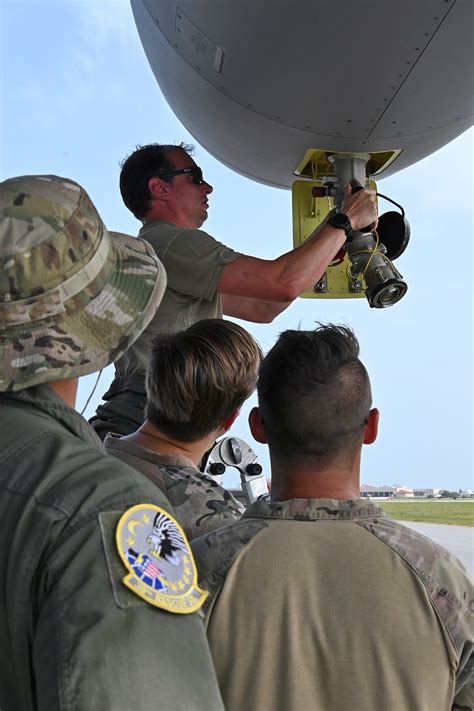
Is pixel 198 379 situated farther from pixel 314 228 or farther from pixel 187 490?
pixel 314 228

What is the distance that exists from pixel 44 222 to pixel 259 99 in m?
1.90

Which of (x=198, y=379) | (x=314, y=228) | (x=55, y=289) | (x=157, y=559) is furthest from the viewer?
(x=314, y=228)

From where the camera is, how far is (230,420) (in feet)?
6.12

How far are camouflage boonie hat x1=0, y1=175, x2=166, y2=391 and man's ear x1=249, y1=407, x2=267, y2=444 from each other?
49cm

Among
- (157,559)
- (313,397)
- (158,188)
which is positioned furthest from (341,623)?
(158,188)

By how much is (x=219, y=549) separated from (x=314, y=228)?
1.92m

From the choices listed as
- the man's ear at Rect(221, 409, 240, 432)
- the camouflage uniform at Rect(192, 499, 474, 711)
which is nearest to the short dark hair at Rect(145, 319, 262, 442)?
the man's ear at Rect(221, 409, 240, 432)

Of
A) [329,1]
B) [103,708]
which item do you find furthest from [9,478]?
[329,1]

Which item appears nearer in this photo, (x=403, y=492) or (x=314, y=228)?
(x=314, y=228)

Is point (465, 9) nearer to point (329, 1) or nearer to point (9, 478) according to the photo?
point (329, 1)

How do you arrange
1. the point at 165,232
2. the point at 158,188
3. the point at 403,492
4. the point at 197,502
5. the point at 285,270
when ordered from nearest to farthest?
1. the point at 197,502
2. the point at 285,270
3. the point at 165,232
4. the point at 158,188
5. the point at 403,492

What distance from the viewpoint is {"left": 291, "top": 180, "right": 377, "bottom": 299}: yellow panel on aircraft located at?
2832mm

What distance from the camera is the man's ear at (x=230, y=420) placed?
1.84 metres

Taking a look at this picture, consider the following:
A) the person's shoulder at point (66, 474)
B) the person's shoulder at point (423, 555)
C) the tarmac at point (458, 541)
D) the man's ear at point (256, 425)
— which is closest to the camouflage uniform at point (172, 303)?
the man's ear at point (256, 425)
